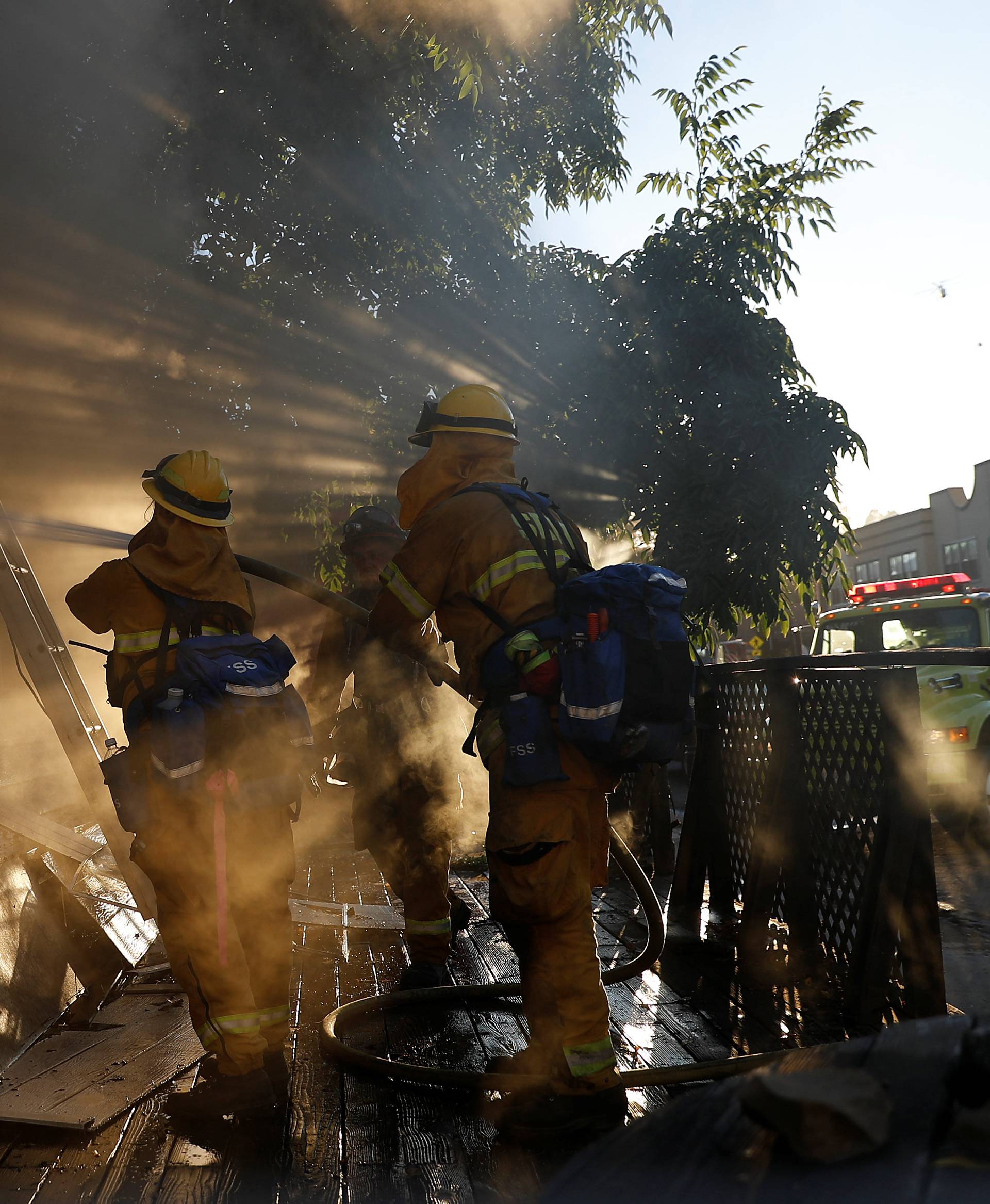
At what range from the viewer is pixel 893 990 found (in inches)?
133

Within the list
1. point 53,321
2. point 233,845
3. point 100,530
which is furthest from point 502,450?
point 53,321

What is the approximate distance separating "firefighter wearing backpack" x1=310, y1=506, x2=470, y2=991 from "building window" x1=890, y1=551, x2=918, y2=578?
47.1 metres

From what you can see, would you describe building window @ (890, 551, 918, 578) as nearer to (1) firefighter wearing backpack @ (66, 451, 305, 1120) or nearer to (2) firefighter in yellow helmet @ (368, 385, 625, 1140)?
(2) firefighter in yellow helmet @ (368, 385, 625, 1140)

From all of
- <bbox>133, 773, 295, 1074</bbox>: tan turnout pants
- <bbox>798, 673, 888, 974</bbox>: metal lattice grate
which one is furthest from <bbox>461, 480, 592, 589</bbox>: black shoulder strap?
<bbox>798, 673, 888, 974</bbox>: metal lattice grate

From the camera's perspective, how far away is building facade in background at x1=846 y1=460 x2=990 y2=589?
1705 inches

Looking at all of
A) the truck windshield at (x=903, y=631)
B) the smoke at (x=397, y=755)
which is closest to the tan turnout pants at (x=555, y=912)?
the smoke at (x=397, y=755)

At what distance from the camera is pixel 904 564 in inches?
1966

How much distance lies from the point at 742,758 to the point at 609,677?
1884 millimetres

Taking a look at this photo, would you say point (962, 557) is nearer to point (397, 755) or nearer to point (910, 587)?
point (910, 587)

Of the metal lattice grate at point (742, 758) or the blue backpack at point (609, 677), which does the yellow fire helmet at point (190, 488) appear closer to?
the blue backpack at point (609, 677)

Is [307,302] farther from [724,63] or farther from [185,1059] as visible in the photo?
[185,1059]

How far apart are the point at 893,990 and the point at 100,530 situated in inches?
225

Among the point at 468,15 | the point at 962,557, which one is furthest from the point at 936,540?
the point at 468,15

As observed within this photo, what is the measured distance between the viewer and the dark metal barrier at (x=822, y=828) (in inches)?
129
